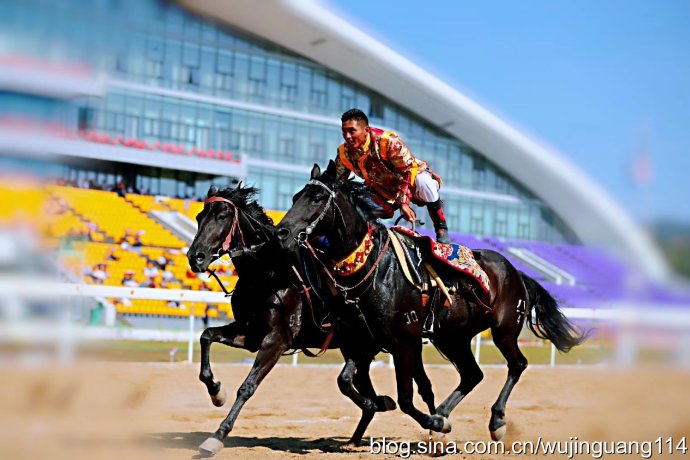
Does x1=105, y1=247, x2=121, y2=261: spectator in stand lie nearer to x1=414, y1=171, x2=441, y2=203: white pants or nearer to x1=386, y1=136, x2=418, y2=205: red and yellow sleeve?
x1=414, y1=171, x2=441, y2=203: white pants

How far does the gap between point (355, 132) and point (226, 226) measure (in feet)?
4.47

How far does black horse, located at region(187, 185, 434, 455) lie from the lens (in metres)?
6.23

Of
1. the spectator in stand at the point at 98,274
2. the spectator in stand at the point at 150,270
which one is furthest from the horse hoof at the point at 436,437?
the spectator in stand at the point at 150,270

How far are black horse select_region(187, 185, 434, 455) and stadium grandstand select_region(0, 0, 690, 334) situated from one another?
0.99m

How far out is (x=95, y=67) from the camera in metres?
2.98

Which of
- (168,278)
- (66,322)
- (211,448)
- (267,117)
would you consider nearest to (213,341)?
(211,448)

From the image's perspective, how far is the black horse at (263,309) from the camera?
6230 millimetres

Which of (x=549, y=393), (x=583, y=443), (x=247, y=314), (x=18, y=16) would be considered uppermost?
(x=18, y=16)

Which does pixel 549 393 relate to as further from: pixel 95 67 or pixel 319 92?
pixel 319 92

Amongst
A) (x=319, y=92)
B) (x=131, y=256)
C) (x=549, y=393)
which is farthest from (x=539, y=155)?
(x=549, y=393)

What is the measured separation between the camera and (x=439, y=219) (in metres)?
6.77

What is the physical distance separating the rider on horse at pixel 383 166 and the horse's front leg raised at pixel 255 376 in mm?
1209

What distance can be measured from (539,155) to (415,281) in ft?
119

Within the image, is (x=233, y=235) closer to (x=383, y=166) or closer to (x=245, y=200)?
(x=245, y=200)
